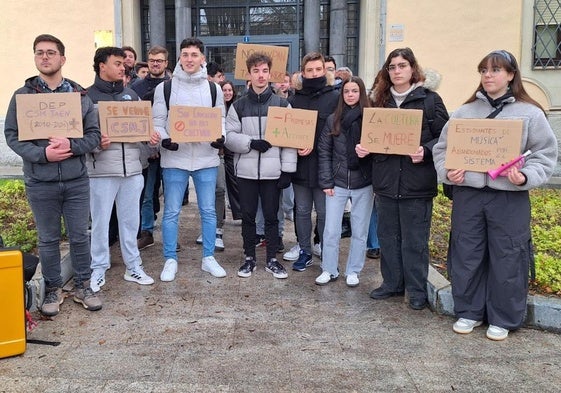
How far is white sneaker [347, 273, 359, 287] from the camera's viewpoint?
5109mm

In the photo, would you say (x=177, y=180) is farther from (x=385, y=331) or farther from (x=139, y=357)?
(x=385, y=331)

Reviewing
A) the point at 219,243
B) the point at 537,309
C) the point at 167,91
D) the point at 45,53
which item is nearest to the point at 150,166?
the point at 219,243

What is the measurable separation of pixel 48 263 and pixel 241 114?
2206 mm

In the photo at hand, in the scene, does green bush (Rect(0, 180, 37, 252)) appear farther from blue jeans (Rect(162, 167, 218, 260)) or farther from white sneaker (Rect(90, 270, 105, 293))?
blue jeans (Rect(162, 167, 218, 260))

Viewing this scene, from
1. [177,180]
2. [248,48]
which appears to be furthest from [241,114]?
[248,48]

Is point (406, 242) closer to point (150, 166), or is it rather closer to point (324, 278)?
point (324, 278)

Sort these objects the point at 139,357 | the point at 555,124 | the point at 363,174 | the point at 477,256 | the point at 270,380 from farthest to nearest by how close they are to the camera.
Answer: the point at 555,124
the point at 363,174
the point at 477,256
the point at 139,357
the point at 270,380

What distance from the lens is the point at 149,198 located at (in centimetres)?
→ 632

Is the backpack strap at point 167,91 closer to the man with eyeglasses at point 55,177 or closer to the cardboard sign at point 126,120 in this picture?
the cardboard sign at point 126,120

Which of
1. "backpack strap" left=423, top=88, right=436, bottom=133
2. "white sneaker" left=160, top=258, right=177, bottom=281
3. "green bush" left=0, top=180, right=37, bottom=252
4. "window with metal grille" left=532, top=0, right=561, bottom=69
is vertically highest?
"window with metal grille" left=532, top=0, right=561, bottom=69

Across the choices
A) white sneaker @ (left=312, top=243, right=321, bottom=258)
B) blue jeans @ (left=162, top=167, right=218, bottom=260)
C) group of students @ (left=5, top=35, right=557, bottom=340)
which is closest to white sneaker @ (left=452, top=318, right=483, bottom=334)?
group of students @ (left=5, top=35, right=557, bottom=340)

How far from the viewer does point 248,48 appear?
6207 mm

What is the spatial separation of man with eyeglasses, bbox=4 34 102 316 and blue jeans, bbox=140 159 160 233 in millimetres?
1787

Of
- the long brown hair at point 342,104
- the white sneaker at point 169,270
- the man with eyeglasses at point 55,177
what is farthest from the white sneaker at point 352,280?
the man with eyeglasses at point 55,177
